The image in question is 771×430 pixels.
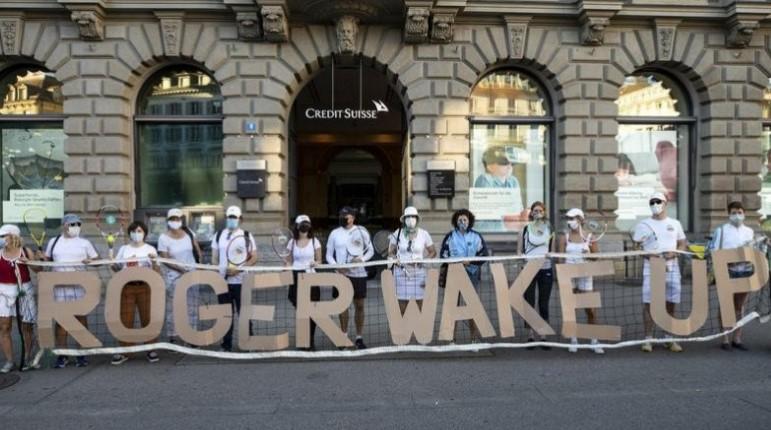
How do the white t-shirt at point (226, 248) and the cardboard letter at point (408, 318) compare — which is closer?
the cardboard letter at point (408, 318)

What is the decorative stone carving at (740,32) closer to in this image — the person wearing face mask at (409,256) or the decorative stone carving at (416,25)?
the decorative stone carving at (416,25)

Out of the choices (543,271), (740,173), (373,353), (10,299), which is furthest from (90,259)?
(740,173)

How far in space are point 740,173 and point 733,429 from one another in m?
10.3

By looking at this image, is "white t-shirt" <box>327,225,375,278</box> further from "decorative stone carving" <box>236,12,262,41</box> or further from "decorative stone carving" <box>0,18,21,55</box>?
"decorative stone carving" <box>0,18,21,55</box>

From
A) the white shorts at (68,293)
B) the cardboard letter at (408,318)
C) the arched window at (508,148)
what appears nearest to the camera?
the white shorts at (68,293)

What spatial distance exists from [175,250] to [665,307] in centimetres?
645

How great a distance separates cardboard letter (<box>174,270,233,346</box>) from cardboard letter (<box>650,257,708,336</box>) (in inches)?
214

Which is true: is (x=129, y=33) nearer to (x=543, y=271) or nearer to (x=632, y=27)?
(x=543, y=271)

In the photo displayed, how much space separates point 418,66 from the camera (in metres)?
12.0

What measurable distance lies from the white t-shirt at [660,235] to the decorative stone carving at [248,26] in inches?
346

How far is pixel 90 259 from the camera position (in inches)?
265

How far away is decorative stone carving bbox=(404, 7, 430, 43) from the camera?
1130 cm

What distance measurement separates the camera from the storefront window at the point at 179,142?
41.2 ft

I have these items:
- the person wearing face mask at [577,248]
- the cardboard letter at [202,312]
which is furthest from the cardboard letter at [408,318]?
the cardboard letter at [202,312]
